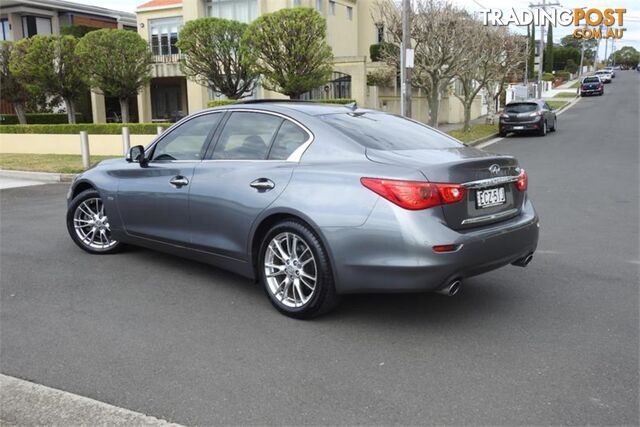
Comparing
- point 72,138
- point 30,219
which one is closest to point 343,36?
point 72,138

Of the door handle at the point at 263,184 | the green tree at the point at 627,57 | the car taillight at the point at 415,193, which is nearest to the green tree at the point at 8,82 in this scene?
the door handle at the point at 263,184

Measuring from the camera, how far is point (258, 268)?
4836 mm

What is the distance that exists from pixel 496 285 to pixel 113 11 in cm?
4402

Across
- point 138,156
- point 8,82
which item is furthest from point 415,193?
point 8,82

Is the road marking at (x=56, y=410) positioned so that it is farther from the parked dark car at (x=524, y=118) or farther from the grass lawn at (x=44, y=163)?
the parked dark car at (x=524, y=118)

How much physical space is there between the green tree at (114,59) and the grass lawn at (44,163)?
19.8 ft

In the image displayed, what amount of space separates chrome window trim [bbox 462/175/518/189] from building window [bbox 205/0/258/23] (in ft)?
85.3

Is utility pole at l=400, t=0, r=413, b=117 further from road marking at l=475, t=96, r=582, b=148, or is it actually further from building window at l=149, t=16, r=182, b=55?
building window at l=149, t=16, r=182, b=55

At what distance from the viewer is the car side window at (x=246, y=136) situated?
4.92 m

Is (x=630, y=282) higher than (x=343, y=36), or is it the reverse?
(x=343, y=36)

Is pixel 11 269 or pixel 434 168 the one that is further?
pixel 11 269

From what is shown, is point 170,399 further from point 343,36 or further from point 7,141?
point 343,36

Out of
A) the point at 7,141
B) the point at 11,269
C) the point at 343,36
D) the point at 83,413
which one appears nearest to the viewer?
the point at 83,413

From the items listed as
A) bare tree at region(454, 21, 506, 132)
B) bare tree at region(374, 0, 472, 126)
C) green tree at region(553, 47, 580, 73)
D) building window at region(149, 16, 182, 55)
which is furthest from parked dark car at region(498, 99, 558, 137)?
green tree at region(553, 47, 580, 73)
